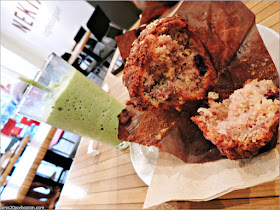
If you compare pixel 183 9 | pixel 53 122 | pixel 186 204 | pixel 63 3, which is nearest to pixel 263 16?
pixel 183 9

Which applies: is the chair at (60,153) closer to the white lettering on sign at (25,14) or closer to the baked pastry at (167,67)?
the baked pastry at (167,67)

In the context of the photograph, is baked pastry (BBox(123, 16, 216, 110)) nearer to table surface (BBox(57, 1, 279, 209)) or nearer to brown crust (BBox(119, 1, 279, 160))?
brown crust (BBox(119, 1, 279, 160))

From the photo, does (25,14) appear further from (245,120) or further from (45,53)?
(245,120)

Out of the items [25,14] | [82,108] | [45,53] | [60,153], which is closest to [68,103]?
[82,108]

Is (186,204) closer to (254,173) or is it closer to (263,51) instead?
(254,173)

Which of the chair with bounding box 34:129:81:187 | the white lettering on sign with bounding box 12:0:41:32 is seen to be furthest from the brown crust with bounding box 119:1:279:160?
the white lettering on sign with bounding box 12:0:41:32
